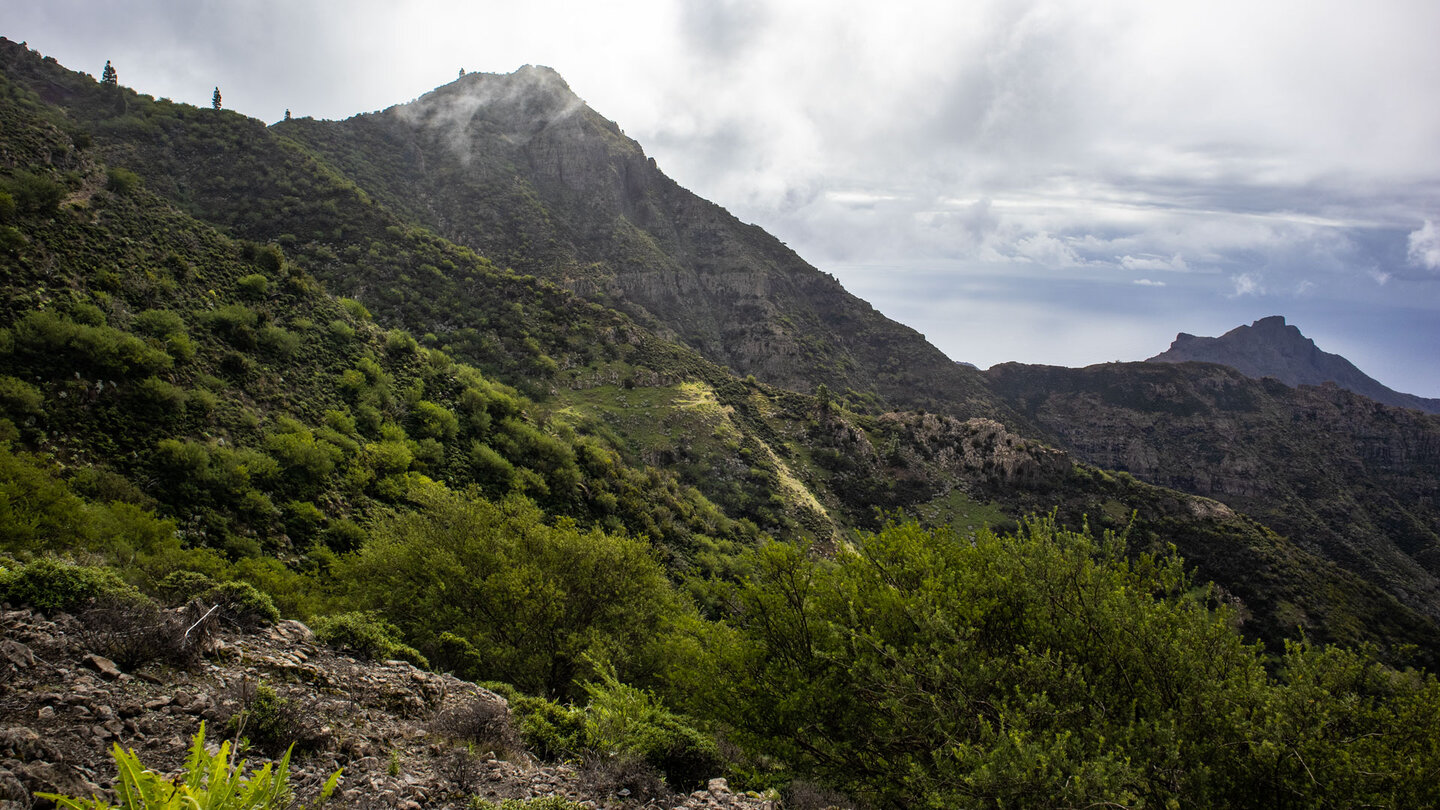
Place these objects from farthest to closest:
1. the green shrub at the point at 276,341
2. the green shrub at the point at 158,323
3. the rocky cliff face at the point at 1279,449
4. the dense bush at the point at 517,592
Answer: the rocky cliff face at the point at 1279,449 < the green shrub at the point at 276,341 < the green shrub at the point at 158,323 < the dense bush at the point at 517,592

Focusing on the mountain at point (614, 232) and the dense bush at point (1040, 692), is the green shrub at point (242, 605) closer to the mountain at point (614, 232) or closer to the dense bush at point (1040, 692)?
the dense bush at point (1040, 692)

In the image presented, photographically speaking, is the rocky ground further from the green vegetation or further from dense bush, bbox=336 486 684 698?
dense bush, bbox=336 486 684 698

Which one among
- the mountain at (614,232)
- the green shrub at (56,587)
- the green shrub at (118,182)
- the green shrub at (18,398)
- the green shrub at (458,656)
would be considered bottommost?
the green shrub at (458,656)

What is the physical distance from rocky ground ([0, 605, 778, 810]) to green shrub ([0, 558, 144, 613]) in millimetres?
318

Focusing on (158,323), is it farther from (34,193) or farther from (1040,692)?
(1040,692)

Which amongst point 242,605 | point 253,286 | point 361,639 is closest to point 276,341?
point 253,286

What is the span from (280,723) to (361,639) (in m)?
4.78

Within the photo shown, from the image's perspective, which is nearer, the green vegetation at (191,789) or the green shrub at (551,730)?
the green vegetation at (191,789)

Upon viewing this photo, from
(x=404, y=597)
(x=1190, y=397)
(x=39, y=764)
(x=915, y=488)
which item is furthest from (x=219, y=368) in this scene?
(x=1190, y=397)

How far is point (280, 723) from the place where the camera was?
6645 millimetres

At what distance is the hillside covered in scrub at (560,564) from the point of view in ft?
22.9

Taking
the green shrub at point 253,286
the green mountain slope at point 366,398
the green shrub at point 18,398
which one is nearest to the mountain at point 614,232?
the green mountain slope at point 366,398

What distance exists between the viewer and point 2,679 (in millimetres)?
5410

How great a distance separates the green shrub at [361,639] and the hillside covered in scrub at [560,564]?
10cm
